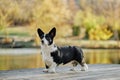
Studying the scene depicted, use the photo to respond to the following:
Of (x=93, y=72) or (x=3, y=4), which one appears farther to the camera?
(x=3, y=4)

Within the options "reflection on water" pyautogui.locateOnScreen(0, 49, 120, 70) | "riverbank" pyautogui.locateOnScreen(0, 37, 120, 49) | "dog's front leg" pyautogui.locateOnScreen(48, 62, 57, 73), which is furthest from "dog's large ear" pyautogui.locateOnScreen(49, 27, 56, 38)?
"riverbank" pyautogui.locateOnScreen(0, 37, 120, 49)

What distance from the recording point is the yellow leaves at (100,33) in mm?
9682

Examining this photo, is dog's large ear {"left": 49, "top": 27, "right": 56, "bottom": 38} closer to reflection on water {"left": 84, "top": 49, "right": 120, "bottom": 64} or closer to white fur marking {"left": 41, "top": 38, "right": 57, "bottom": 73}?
white fur marking {"left": 41, "top": 38, "right": 57, "bottom": 73}

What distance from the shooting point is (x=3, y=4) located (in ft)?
29.2

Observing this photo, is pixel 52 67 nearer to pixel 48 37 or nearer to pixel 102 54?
pixel 48 37

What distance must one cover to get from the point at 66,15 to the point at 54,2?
499mm

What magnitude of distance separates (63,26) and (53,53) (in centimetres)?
666

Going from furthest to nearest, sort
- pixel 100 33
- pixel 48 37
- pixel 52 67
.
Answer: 1. pixel 100 33
2. pixel 52 67
3. pixel 48 37

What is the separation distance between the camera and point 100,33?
9930 mm

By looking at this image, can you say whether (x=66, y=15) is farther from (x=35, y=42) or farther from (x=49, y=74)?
(x=49, y=74)

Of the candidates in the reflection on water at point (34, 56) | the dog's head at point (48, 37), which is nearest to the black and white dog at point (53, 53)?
the dog's head at point (48, 37)

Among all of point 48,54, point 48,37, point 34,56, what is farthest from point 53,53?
point 34,56

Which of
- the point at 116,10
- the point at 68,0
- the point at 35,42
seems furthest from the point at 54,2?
the point at 116,10

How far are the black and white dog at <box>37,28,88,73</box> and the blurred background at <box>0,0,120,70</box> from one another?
5.06 metres
